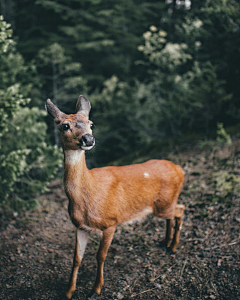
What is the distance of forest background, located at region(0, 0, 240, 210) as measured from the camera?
5535mm

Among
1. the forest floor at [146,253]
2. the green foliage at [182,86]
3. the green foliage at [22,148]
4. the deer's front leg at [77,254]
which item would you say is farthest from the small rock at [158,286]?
the green foliage at [182,86]

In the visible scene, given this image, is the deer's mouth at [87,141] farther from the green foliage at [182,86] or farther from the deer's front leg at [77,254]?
the green foliage at [182,86]

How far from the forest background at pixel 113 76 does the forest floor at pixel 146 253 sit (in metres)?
0.86

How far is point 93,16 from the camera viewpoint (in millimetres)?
9398

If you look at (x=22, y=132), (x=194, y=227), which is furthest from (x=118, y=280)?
(x=22, y=132)

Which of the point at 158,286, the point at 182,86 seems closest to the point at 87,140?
the point at 158,286

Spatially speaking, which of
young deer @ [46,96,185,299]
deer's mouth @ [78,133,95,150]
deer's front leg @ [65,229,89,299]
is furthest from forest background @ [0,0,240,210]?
deer's mouth @ [78,133,95,150]

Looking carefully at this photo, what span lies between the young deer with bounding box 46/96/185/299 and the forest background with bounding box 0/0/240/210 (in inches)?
52.4

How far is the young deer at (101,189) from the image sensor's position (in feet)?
9.24

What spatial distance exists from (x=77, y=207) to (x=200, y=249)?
208 cm

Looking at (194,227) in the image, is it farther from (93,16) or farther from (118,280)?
(93,16)

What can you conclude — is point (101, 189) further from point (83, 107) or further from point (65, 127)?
point (83, 107)

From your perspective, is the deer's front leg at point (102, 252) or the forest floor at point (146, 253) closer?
the deer's front leg at point (102, 252)

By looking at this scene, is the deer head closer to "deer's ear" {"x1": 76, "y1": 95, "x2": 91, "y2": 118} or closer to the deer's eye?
the deer's eye
